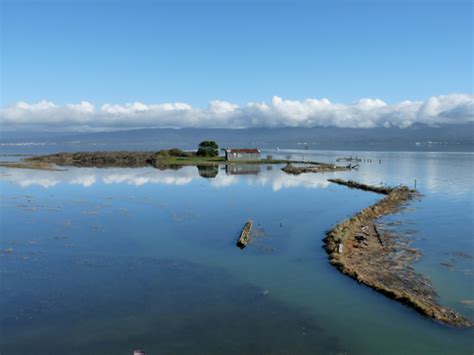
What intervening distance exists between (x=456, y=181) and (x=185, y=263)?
6243cm

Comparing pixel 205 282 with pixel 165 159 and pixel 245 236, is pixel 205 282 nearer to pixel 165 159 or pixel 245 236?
pixel 245 236

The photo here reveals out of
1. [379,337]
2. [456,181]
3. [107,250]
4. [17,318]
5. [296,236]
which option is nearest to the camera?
[379,337]

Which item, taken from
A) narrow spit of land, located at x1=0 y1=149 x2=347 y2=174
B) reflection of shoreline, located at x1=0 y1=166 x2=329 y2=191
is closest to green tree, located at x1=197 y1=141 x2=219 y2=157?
narrow spit of land, located at x1=0 y1=149 x2=347 y2=174

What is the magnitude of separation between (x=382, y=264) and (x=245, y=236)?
1086 centimetres

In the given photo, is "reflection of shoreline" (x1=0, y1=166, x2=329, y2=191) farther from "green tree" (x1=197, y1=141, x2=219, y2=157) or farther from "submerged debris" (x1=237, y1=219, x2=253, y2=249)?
"green tree" (x1=197, y1=141, x2=219, y2=157)

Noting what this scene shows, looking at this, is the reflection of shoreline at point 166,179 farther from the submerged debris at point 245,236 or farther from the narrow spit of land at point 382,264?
the narrow spit of land at point 382,264

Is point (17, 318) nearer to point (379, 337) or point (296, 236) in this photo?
point (379, 337)

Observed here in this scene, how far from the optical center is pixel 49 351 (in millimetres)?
17031

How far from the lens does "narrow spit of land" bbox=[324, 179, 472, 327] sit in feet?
68.9

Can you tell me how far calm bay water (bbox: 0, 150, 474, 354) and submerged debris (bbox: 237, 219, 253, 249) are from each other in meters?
0.94

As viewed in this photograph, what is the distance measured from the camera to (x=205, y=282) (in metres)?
24.4

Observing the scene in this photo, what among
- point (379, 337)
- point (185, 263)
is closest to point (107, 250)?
point (185, 263)

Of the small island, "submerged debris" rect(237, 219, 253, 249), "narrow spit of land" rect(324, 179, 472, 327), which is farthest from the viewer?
the small island

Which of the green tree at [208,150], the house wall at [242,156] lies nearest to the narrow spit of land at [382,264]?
the house wall at [242,156]
